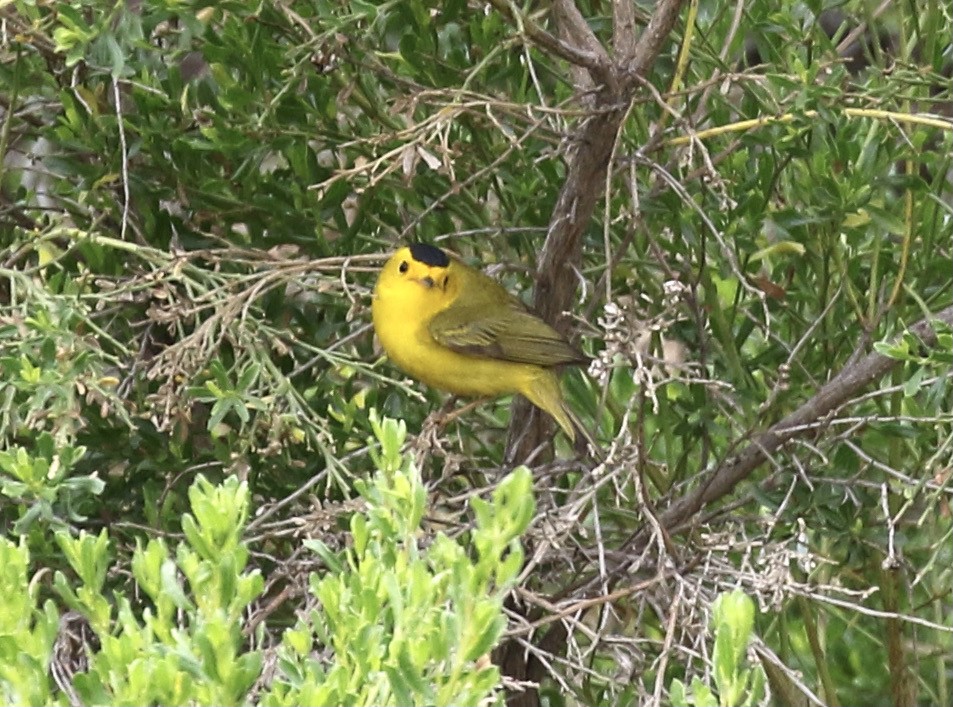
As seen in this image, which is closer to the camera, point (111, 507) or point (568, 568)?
point (568, 568)

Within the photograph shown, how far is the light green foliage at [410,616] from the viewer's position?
67.5 inches

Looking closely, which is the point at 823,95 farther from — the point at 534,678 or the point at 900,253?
the point at 534,678

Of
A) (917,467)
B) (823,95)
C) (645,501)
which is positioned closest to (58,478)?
(645,501)

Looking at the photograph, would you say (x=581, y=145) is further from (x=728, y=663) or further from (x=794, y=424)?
(x=728, y=663)

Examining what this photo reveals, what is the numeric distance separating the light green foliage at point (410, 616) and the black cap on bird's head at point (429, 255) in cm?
165

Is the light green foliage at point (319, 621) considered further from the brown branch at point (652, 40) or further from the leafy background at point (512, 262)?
the brown branch at point (652, 40)

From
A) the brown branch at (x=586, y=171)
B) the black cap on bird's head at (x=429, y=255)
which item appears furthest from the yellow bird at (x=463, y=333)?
the brown branch at (x=586, y=171)

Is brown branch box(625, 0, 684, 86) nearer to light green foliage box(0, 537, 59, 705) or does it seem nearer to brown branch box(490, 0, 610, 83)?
brown branch box(490, 0, 610, 83)

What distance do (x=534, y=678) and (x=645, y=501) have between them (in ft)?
2.91

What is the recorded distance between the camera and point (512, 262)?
11.5 ft

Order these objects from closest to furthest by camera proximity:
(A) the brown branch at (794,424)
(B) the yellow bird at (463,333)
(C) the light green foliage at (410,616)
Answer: (C) the light green foliage at (410,616) → (A) the brown branch at (794,424) → (B) the yellow bird at (463,333)

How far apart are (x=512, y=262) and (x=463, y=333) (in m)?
0.65

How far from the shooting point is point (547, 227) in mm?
3328

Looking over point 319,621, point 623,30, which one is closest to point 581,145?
point 623,30
